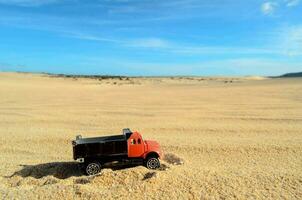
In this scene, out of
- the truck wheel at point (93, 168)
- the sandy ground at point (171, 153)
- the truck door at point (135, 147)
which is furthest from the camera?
the truck door at point (135, 147)

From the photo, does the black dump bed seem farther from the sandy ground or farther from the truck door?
the sandy ground

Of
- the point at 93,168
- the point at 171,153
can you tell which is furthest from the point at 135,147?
the point at 171,153

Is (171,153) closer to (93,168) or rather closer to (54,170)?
(93,168)

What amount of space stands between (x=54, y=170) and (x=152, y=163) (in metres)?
3.45

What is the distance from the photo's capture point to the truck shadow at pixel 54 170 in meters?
13.1

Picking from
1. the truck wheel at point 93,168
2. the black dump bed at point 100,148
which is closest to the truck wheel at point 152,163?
the black dump bed at point 100,148

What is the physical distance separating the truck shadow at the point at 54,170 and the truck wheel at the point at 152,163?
2.00ft

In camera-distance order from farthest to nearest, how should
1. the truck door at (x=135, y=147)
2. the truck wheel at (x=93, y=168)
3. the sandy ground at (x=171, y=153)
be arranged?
the truck door at (x=135, y=147), the truck wheel at (x=93, y=168), the sandy ground at (x=171, y=153)

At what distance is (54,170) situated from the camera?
13.8m

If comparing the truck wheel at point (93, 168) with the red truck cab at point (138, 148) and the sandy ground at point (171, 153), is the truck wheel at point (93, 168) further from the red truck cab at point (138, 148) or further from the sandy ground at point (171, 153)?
the red truck cab at point (138, 148)

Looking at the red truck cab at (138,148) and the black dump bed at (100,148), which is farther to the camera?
the red truck cab at (138,148)

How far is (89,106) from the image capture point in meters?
34.0

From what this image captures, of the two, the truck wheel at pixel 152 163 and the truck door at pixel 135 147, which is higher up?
the truck door at pixel 135 147

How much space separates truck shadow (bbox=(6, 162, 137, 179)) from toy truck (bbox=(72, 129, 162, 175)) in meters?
0.30
